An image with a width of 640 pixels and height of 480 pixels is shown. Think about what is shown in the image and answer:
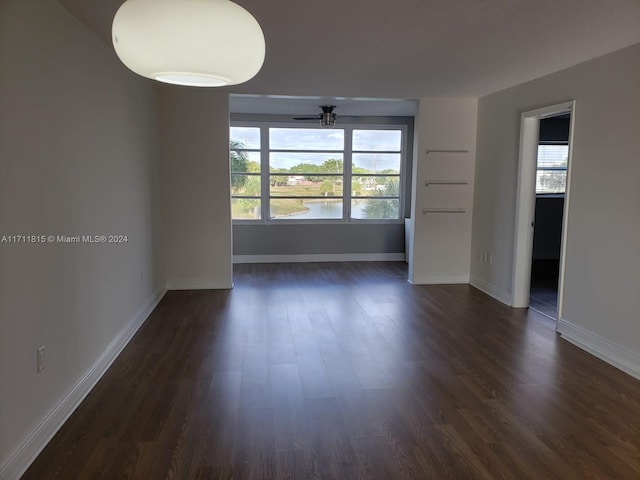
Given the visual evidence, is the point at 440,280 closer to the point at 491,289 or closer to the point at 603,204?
the point at 491,289

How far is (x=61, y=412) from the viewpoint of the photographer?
2490 mm

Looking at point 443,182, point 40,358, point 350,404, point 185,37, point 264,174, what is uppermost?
point 185,37

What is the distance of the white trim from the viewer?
19.4 feet

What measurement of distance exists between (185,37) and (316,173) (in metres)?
6.29

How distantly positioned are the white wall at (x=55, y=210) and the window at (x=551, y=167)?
237 inches

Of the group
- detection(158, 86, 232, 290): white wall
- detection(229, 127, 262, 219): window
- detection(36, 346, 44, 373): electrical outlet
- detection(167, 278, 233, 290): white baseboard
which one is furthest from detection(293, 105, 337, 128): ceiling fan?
detection(36, 346, 44, 373): electrical outlet

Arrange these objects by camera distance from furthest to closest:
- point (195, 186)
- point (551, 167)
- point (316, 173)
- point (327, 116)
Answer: point (316, 173), point (551, 167), point (327, 116), point (195, 186)

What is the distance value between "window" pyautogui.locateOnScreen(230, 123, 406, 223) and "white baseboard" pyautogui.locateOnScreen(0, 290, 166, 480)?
3787 millimetres

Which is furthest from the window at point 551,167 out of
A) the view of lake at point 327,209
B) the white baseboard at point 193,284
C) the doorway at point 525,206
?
the white baseboard at point 193,284

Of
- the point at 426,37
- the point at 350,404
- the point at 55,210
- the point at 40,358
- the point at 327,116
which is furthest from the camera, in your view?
the point at 327,116

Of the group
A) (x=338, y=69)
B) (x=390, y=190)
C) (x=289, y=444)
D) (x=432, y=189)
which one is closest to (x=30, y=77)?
(x=289, y=444)

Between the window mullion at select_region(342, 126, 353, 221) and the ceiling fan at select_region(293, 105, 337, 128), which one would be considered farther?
the window mullion at select_region(342, 126, 353, 221)

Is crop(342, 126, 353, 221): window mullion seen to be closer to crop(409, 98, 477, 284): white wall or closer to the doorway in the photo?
crop(409, 98, 477, 284): white wall

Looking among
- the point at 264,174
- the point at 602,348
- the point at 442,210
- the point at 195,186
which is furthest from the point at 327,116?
the point at 602,348
